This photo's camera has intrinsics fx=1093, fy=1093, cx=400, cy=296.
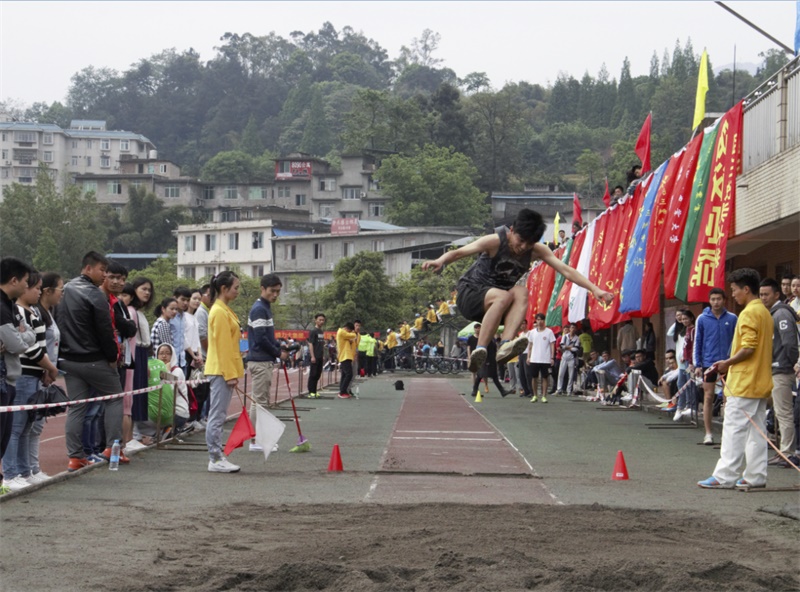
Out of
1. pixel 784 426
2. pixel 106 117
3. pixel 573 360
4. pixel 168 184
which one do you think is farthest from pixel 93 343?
pixel 106 117

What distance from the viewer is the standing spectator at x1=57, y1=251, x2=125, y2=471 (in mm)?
11094

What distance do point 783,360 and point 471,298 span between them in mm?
3820

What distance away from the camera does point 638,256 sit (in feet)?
65.2

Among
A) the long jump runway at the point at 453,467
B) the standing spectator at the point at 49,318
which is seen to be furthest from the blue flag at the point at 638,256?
the standing spectator at the point at 49,318

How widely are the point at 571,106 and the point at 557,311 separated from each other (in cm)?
14993

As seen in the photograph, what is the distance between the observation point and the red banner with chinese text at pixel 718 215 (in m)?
15.8

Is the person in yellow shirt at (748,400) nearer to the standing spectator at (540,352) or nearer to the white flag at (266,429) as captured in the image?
the white flag at (266,429)

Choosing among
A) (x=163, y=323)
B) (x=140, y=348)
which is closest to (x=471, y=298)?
(x=140, y=348)

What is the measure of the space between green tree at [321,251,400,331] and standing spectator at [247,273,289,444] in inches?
2009

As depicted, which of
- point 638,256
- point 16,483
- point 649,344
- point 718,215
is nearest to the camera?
point 16,483

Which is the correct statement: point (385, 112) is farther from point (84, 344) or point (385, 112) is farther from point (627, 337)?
point (84, 344)

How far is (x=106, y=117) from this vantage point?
602ft

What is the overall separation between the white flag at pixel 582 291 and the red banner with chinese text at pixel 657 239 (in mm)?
5470

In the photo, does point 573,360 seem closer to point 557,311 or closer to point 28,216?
point 557,311
